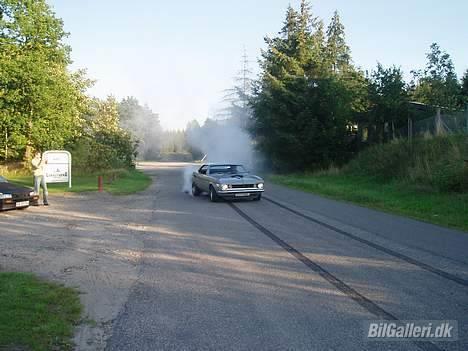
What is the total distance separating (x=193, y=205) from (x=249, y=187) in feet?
6.82

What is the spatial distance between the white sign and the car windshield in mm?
7626

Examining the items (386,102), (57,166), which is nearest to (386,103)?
(386,102)

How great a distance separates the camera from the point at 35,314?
4762mm

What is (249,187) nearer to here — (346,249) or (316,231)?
(316,231)

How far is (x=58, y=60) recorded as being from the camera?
3359cm

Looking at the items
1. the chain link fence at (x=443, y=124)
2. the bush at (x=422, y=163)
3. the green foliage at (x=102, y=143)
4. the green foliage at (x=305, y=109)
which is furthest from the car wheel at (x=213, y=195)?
the green foliage at (x=102, y=143)

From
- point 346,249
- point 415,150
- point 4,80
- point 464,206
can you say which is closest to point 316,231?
point 346,249

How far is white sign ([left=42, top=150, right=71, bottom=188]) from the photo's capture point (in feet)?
68.2

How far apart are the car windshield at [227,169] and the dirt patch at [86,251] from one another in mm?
3546

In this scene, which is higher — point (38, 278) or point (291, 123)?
point (291, 123)

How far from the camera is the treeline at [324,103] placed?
28.2 m

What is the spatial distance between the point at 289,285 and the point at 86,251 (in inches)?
159

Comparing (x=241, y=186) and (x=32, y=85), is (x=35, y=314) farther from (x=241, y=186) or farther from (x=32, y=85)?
(x=32, y=85)

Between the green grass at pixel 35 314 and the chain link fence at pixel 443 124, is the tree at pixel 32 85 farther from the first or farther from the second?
the green grass at pixel 35 314
